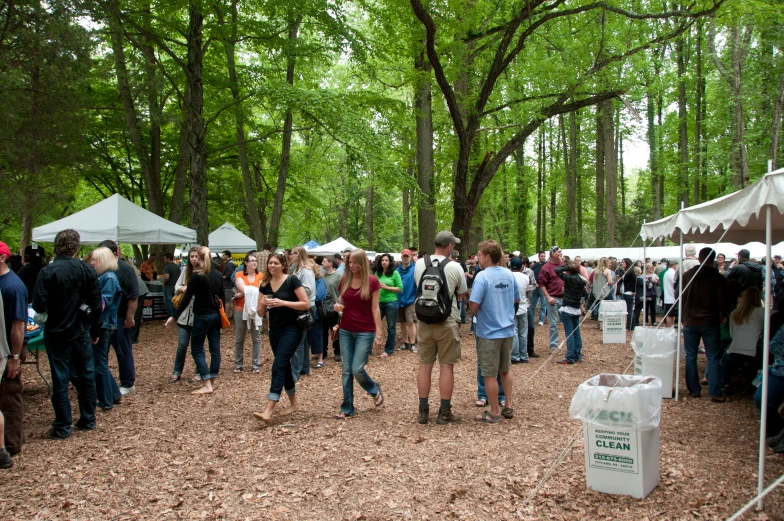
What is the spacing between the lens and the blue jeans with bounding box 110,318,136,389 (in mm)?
6645

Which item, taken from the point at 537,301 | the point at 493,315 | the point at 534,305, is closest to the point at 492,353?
the point at 493,315

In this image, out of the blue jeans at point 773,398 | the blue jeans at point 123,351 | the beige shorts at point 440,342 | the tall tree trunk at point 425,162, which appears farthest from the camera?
the tall tree trunk at point 425,162

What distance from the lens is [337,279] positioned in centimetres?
920

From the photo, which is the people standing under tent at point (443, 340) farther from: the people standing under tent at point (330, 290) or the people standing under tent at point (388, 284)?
the people standing under tent at point (388, 284)

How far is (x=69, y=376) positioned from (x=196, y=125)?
9.52 m

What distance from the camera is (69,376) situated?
17.0 ft

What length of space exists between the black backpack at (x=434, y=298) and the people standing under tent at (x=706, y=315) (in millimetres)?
3134

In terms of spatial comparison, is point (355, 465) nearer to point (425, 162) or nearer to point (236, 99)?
point (425, 162)

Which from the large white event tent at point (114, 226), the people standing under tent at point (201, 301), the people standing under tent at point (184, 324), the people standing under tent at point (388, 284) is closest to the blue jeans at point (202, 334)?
the people standing under tent at point (201, 301)

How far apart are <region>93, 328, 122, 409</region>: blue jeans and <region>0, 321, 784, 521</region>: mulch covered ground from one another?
229 millimetres

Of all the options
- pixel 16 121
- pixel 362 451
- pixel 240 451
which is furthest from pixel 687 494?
pixel 16 121

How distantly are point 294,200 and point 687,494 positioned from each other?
823 inches

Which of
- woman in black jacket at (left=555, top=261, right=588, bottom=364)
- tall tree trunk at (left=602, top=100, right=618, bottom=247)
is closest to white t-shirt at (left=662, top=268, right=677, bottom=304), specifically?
woman in black jacket at (left=555, top=261, right=588, bottom=364)

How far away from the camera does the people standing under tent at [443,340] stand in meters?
5.49
